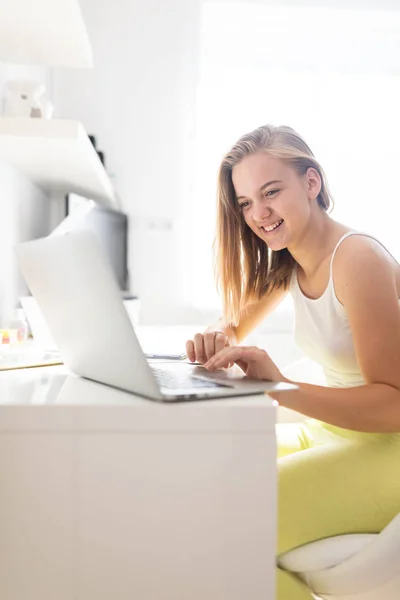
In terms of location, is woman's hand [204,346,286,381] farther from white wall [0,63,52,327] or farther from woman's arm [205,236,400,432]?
white wall [0,63,52,327]

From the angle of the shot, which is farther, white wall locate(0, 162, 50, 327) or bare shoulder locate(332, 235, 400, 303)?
white wall locate(0, 162, 50, 327)

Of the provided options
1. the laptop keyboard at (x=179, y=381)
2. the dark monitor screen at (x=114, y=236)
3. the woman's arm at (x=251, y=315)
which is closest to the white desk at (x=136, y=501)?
the laptop keyboard at (x=179, y=381)

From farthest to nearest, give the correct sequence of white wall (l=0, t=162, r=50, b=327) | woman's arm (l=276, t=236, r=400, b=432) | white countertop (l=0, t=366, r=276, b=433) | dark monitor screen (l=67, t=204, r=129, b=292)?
dark monitor screen (l=67, t=204, r=129, b=292) < white wall (l=0, t=162, r=50, b=327) < woman's arm (l=276, t=236, r=400, b=432) < white countertop (l=0, t=366, r=276, b=433)

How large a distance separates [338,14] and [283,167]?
1.85 metres

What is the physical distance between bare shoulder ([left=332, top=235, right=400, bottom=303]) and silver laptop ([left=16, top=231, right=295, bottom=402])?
0.24 metres

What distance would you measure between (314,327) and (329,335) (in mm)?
42

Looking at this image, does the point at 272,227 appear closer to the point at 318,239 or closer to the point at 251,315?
the point at 318,239

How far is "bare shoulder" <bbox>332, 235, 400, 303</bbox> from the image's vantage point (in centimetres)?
105

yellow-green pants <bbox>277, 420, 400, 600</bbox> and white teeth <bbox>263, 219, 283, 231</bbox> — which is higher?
white teeth <bbox>263, 219, 283, 231</bbox>

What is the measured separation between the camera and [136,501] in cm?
75

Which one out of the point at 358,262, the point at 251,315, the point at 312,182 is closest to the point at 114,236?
the point at 251,315

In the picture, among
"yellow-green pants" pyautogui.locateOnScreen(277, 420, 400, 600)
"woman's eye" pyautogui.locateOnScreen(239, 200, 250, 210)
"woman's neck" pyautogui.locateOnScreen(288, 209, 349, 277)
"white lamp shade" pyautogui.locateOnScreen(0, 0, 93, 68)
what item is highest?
"white lamp shade" pyautogui.locateOnScreen(0, 0, 93, 68)

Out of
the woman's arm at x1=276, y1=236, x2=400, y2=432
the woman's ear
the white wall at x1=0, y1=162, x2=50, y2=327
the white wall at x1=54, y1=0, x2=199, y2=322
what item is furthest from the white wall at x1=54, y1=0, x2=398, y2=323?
the woman's arm at x1=276, y1=236, x2=400, y2=432

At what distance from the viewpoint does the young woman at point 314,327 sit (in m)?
0.97
